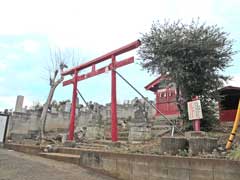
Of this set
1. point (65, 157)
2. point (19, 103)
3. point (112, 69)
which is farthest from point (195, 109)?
point (19, 103)

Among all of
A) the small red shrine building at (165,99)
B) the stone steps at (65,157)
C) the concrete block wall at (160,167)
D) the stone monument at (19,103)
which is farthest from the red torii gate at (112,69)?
the stone monument at (19,103)

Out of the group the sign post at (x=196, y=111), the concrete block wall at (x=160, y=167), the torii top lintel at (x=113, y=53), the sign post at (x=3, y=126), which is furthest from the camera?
the sign post at (x=3, y=126)

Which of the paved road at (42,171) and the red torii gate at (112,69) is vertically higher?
the red torii gate at (112,69)

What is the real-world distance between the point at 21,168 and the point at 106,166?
2.45m

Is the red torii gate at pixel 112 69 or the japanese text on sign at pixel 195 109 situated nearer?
the japanese text on sign at pixel 195 109

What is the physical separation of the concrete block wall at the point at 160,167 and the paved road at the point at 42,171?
331 millimetres

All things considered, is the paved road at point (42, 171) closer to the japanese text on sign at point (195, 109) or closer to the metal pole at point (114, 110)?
the metal pole at point (114, 110)

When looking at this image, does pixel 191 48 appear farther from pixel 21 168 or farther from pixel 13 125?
pixel 13 125

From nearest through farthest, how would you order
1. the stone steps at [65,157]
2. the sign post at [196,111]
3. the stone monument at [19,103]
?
the sign post at [196,111], the stone steps at [65,157], the stone monument at [19,103]

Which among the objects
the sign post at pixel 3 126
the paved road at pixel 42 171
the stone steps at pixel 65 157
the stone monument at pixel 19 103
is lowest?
the paved road at pixel 42 171

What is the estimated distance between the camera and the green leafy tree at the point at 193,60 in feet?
34.9

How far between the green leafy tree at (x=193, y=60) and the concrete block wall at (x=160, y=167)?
5233 millimetres

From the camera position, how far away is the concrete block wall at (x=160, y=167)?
4.36 meters

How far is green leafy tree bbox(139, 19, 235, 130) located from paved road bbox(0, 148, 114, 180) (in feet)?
18.3
